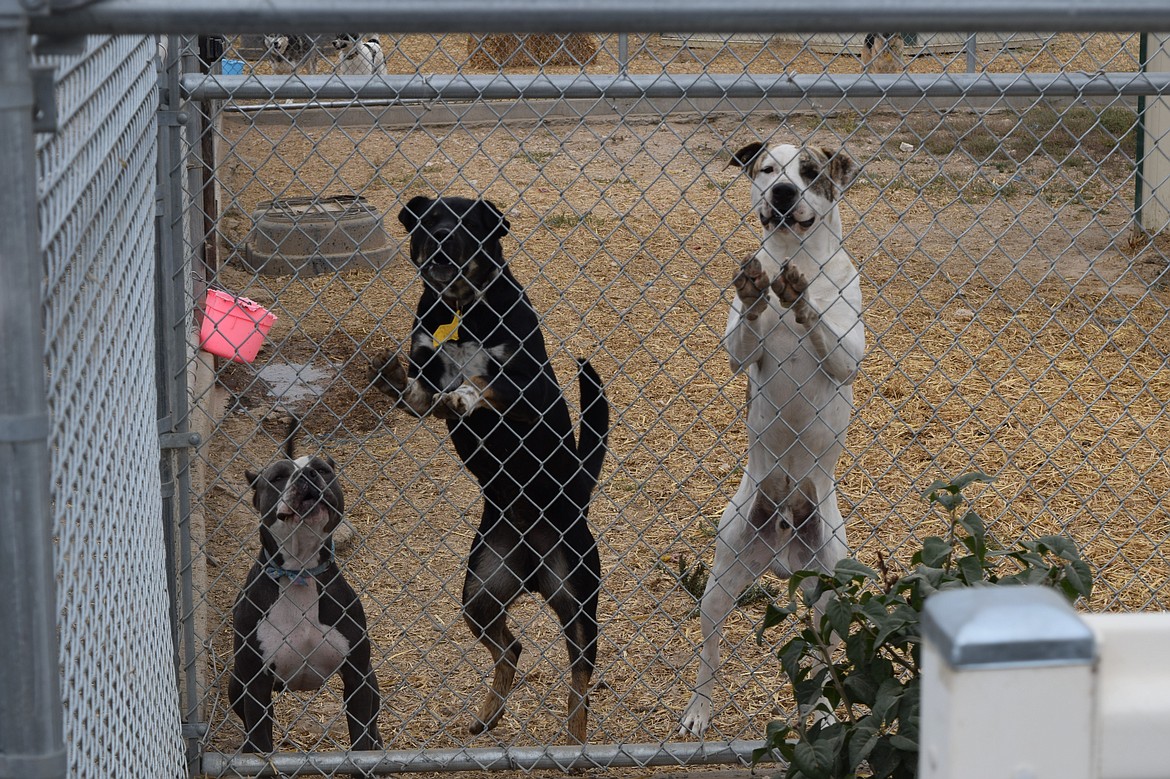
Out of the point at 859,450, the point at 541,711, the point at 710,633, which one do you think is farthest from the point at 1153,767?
the point at 859,450

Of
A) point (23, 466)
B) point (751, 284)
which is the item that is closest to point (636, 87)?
point (751, 284)

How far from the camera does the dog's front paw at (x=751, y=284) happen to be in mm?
3127

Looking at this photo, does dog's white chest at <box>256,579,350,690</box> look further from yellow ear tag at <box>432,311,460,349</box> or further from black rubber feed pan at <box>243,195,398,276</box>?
black rubber feed pan at <box>243,195,398,276</box>

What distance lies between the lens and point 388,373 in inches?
128

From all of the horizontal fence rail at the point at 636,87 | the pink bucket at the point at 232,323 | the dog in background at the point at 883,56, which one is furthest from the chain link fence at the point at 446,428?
the dog in background at the point at 883,56

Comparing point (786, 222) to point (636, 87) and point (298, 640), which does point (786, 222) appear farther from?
point (298, 640)

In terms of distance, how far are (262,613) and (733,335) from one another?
1507 millimetres

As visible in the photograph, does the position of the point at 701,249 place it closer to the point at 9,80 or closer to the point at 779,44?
the point at 779,44

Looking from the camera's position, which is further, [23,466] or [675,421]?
[675,421]

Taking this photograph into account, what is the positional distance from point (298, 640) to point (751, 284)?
152 cm

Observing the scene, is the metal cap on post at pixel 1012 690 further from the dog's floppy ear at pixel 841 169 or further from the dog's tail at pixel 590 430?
the dog's floppy ear at pixel 841 169

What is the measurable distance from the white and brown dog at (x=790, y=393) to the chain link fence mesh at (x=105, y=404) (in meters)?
1.61

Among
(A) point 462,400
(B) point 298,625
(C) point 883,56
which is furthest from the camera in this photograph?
(C) point 883,56

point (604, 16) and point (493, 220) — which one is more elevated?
point (493, 220)
